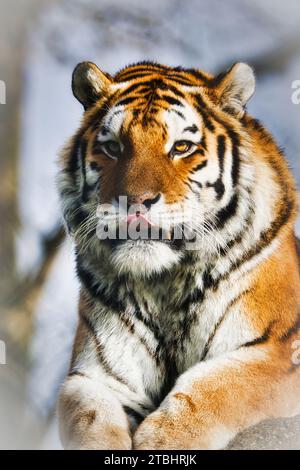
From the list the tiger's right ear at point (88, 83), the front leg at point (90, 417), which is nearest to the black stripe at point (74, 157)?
the tiger's right ear at point (88, 83)

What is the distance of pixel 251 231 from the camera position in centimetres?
244

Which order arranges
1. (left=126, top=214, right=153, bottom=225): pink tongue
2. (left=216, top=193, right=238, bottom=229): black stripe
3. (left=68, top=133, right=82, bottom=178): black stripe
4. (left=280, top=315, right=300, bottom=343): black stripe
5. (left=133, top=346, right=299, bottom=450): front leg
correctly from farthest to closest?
1. (left=68, top=133, right=82, bottom=178): black stripe
2. (left=216, top=193, right=238, bottom=229): black stripe
3. (left=280, top=315, right=300, bottom=343): black stripe
4. (left=126, top=214, right=153, bottom=225): pink tongue
5. (left=133, top=346, right=299, bottom=450): front leg

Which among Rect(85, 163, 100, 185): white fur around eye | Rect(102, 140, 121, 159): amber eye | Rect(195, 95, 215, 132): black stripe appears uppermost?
Rect(195, 95, 215, 132): black stripe

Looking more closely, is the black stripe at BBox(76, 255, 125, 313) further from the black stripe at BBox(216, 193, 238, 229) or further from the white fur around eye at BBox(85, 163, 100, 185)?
the black stripe at BBox(216, 193, 238, 229)

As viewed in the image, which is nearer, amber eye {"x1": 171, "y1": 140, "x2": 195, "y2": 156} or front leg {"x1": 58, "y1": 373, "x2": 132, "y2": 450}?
front leg {"x1": 58, "y1": 373, "x2": 132, "y2": 450}

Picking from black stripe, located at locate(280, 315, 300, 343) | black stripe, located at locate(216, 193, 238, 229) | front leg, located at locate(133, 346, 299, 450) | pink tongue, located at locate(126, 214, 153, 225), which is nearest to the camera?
front leg, located at locate(133, 346, 299, 450)

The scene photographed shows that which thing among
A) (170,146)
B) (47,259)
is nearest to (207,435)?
(170,146)

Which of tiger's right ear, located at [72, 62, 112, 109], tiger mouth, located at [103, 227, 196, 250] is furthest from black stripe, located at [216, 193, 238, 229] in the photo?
tiger's right ear, located at [72, 62, 112, 109]

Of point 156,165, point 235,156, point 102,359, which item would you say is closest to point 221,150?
point 235,156

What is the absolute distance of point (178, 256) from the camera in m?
2.34

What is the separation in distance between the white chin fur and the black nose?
0.42 feet

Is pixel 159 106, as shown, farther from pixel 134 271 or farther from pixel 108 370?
pixel 108 370

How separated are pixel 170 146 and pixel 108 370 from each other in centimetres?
73

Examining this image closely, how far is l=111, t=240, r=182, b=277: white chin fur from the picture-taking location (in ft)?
7.42
